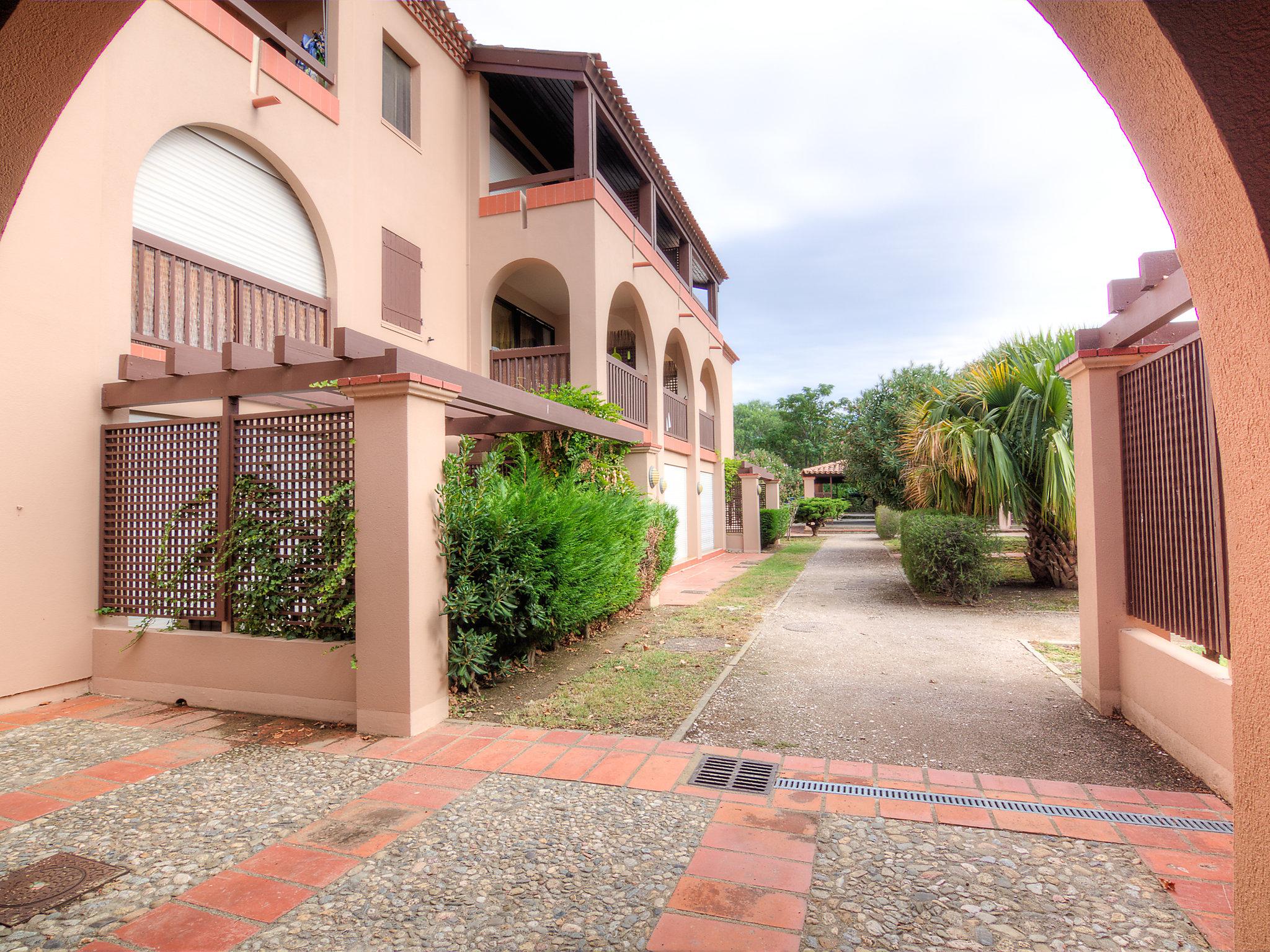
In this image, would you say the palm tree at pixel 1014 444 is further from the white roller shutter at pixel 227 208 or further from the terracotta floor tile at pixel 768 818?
the white roller shutter at pixel 227 208

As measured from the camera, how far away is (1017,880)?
252 centimetres

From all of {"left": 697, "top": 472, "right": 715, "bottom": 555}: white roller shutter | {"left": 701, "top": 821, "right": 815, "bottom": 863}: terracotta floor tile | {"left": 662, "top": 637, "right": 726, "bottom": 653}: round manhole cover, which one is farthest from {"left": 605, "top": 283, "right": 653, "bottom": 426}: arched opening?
{"left": 701, "top": 821, "right": 815, "bottom": 863}: terracotta floor tile

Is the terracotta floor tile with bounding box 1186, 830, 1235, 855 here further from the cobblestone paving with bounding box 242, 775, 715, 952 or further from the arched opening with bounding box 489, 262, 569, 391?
the arched opening with bounding box 489, 262, 569, 391

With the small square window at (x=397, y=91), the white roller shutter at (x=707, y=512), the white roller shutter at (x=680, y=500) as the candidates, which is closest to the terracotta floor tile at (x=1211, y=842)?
the small square window at (x=397, y=91)

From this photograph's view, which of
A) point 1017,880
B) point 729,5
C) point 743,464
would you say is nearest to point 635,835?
point 1017,880

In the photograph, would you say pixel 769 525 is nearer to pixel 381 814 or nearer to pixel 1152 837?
pixel 1152 837

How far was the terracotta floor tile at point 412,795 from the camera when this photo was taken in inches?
127

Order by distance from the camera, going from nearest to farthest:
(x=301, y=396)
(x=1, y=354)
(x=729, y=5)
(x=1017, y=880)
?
(x=1017, y=880) → (x=729, y=5) → (x=1, y=354) → (x=301, y=396)

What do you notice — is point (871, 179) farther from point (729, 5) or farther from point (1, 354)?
point (1, 354)

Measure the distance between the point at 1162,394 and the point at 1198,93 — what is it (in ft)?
11.0

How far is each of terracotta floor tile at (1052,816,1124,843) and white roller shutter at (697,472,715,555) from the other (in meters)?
14.2

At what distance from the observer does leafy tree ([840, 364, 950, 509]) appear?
18859 millimetres

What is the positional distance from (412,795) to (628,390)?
32.5 ft

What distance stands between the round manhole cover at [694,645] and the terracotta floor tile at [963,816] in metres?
3.73
